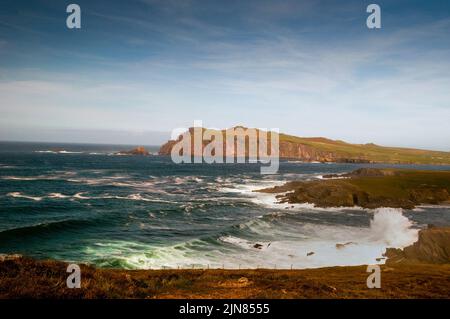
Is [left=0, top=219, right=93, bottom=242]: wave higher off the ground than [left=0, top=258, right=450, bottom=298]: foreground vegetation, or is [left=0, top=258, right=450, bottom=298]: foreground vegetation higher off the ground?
[left=0, top=258, right=450, bottom=298]: foreground vegetation

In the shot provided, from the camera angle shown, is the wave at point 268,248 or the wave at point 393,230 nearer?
the wave at point 268,248

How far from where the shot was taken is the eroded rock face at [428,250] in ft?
115

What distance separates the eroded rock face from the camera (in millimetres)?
34969

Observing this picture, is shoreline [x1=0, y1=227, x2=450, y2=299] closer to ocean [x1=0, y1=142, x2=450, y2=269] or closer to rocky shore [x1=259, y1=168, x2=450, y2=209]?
ocean [x1=0, y1=142, x2=450, y2=269]

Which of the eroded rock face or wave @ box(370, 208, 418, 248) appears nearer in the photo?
the eroded rock face

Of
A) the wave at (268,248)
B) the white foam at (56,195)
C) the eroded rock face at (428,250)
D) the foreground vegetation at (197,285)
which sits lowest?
the wave at (268,248)

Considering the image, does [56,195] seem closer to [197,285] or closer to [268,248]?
[268,248]

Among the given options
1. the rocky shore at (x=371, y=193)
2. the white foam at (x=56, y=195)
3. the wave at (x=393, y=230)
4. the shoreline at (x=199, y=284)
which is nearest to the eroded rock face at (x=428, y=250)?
the wave at (x=393, y=230)

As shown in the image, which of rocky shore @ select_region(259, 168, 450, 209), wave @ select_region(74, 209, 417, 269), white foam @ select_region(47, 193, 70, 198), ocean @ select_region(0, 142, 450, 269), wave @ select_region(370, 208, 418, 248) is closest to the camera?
wave @ select_region(74, 209, 417, 269)

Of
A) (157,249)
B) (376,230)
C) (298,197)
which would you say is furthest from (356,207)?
(157,249)

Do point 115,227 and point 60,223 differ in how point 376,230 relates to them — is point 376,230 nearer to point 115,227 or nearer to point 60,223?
point 115,227

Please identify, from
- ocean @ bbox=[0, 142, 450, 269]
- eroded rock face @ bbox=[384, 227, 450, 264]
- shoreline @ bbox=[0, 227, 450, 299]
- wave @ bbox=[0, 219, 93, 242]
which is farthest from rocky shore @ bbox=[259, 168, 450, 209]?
shoreline @ bbox=[0, 227, 450, 299]

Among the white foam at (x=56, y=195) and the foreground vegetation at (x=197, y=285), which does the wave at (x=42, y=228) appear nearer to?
the white foam at (x=56, y=195)

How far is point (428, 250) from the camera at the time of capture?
117 feet
